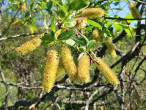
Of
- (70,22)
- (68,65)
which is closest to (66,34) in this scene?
(70,22)

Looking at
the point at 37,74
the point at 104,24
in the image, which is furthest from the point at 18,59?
the point at 104,24

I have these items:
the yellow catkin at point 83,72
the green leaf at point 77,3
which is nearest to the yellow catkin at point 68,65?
the yellow catkin at point 83,72

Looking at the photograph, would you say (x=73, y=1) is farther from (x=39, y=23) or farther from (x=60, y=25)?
(x=39, y=23)

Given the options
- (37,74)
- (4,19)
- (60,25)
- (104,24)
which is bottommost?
(37,74)

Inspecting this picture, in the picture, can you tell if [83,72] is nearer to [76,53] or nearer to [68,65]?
[68,65]

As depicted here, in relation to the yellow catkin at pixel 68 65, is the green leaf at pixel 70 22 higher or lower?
higher

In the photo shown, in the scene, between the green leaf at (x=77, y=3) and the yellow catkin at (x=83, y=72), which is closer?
the green leaf at (x=77, y=3)

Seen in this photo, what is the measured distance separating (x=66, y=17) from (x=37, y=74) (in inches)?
208

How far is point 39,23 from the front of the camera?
19.5ft

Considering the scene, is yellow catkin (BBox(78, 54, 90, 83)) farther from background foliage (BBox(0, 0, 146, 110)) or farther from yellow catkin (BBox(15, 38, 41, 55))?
yellow catkin (BBox(15, 38, 41, 55))

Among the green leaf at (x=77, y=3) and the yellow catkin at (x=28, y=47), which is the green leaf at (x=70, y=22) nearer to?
the green leaf at (x=77, y=3)

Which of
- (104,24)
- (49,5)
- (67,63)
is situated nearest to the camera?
(67,63)

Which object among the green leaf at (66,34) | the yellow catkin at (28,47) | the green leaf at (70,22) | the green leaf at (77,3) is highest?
the green leaf at (77,3)

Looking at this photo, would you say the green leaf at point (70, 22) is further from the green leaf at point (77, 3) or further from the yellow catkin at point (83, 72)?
the yellow catkin at point (83, 72)
